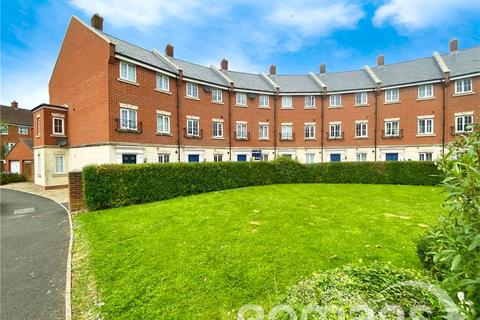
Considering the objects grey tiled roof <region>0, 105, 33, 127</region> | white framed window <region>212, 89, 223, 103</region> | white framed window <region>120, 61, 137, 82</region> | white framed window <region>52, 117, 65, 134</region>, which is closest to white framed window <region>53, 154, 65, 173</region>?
white framed window <region>52, 117, 65, 134</region>

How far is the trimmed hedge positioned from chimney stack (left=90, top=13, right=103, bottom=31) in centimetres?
1724

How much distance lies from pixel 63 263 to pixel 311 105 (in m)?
29.4

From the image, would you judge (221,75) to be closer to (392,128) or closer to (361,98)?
(361,98)

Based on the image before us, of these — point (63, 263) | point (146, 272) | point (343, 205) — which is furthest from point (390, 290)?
point (343, 205)

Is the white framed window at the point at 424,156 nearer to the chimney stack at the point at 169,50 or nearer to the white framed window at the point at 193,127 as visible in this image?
the white framed window at the point at 193,127

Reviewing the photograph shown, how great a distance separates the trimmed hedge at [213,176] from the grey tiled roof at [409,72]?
14.2m

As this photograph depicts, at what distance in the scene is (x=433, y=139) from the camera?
2477 cm

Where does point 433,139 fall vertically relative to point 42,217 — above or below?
above

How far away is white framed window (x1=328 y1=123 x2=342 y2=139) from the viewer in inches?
1140

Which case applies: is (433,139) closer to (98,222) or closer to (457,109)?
(457,109)

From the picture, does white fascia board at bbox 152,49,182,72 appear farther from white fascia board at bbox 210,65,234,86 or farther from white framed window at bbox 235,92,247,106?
white framed window at bbox 235,92,247,106

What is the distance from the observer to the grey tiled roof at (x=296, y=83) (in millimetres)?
30703

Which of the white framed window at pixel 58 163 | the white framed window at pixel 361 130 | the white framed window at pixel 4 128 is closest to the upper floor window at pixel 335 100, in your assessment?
the white framed window at pixel 361 130

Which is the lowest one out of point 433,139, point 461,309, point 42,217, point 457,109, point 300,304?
point 42,217
